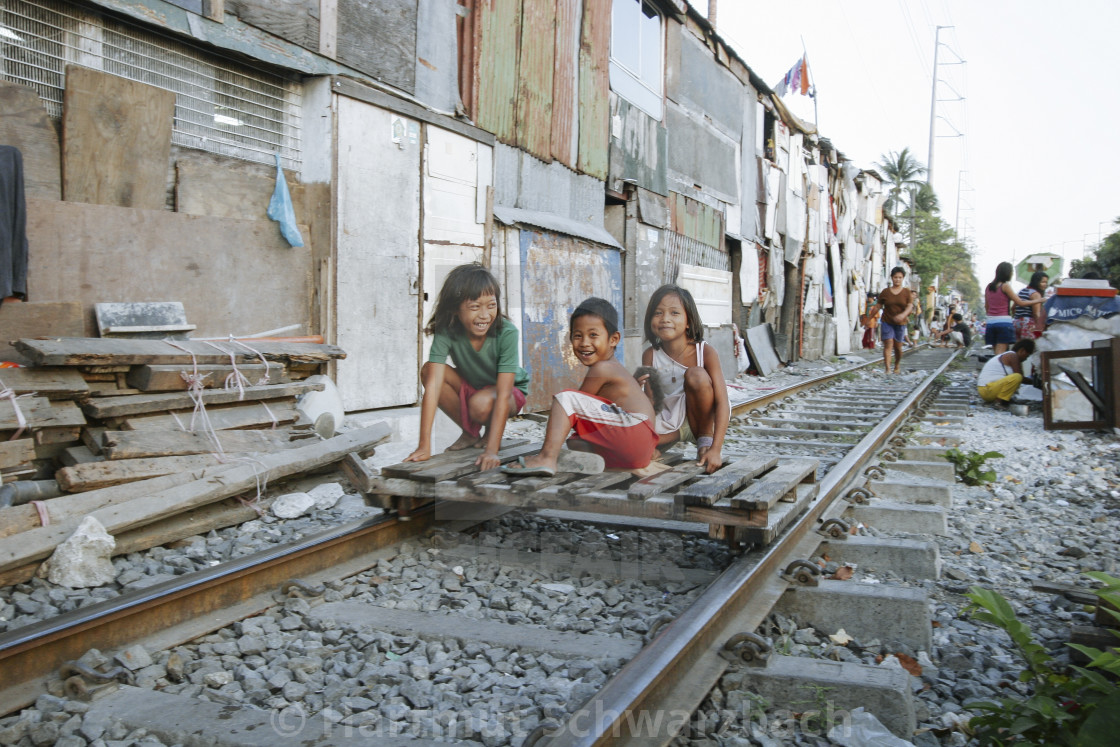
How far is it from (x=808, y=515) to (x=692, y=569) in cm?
78

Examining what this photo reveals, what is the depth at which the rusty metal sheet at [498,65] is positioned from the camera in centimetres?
922

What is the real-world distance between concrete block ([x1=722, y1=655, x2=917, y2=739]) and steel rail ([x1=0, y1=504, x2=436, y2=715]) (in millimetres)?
1871

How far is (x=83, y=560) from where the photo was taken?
3469 mm

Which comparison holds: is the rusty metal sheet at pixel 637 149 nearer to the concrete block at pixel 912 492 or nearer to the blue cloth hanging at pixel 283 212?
the blue cloth hanging at pixel 283 212

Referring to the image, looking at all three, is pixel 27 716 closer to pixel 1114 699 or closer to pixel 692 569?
pixel 692 569

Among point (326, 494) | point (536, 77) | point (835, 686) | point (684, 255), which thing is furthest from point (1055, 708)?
point (684, 255)

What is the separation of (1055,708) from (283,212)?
6.58m

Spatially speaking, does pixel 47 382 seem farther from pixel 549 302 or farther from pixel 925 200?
pixel 925 200

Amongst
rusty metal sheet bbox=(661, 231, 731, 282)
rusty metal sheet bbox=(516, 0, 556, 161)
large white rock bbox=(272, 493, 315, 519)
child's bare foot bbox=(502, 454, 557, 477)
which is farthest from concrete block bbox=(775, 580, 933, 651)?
rusty metal sheet bbox=(661, 231, 731, 282)

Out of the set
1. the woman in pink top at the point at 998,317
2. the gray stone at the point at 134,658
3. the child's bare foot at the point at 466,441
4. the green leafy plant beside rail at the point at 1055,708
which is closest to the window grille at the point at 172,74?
the child's bare foot at the point at 466,441

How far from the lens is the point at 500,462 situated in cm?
420

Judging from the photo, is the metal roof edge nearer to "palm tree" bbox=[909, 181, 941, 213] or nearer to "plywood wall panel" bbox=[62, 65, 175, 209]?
"plywood wall panel" bbox=[62, 65, 175, 209]

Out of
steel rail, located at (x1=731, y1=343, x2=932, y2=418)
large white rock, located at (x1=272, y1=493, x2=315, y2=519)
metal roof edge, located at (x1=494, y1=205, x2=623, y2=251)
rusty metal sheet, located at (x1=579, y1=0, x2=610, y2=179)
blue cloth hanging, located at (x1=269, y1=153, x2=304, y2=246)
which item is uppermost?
rusty metal sheet, located at (x1=579, y1=0, x2=610, y2=179)

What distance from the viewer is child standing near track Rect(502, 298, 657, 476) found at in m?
3.83
